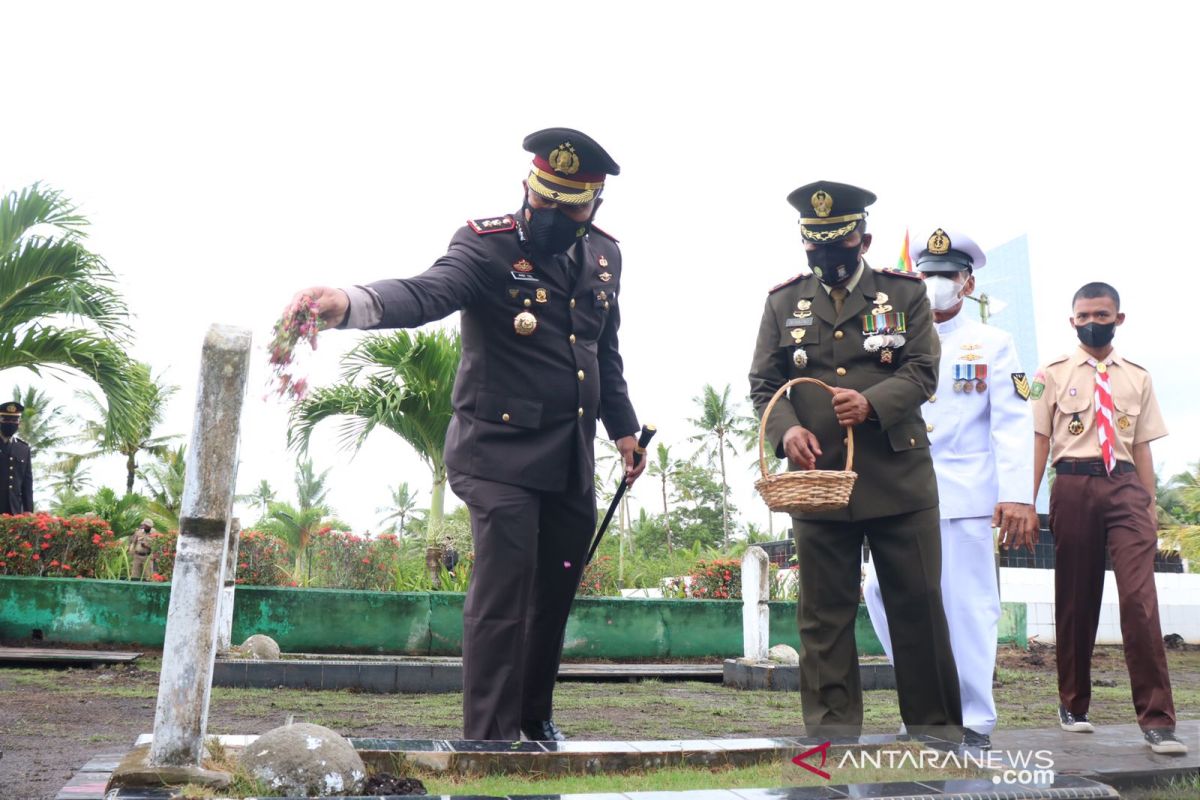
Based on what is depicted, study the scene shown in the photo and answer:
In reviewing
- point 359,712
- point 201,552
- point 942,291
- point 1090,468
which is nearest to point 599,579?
point 359,712

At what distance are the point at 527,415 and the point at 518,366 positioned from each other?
0.62 ft

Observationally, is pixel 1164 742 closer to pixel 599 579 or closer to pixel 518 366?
pixel 518 366

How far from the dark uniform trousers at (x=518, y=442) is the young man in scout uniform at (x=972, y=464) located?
4.62 feet

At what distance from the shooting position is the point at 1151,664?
4777 mm

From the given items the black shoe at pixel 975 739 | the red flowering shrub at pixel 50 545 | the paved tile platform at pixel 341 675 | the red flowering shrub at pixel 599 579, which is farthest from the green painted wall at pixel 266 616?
the black shoe at pixel 975 739

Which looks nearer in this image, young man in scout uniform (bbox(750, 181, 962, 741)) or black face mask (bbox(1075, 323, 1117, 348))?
young man in scout uniform (bbox(750, 181, 962, 741))

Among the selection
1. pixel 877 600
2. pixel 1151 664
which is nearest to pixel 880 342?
pixel 877 600

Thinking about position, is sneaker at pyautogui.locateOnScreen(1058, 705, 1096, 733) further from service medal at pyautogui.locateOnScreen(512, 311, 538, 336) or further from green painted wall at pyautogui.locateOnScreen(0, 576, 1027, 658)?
green painted wall at pyautogui.locateOnScreen(0, 576, 1027, 658)

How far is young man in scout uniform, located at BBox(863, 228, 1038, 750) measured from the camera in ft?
14.7

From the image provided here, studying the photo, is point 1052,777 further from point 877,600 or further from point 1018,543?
point 1018,543

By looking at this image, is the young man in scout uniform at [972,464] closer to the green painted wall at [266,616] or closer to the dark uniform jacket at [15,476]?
the green painted wall at [266,616]

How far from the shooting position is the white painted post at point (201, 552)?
8.85 ft

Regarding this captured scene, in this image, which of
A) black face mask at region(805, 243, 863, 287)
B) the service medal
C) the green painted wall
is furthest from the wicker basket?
the green painted wall

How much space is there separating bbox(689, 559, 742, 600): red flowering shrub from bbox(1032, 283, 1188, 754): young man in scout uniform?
761 cm
